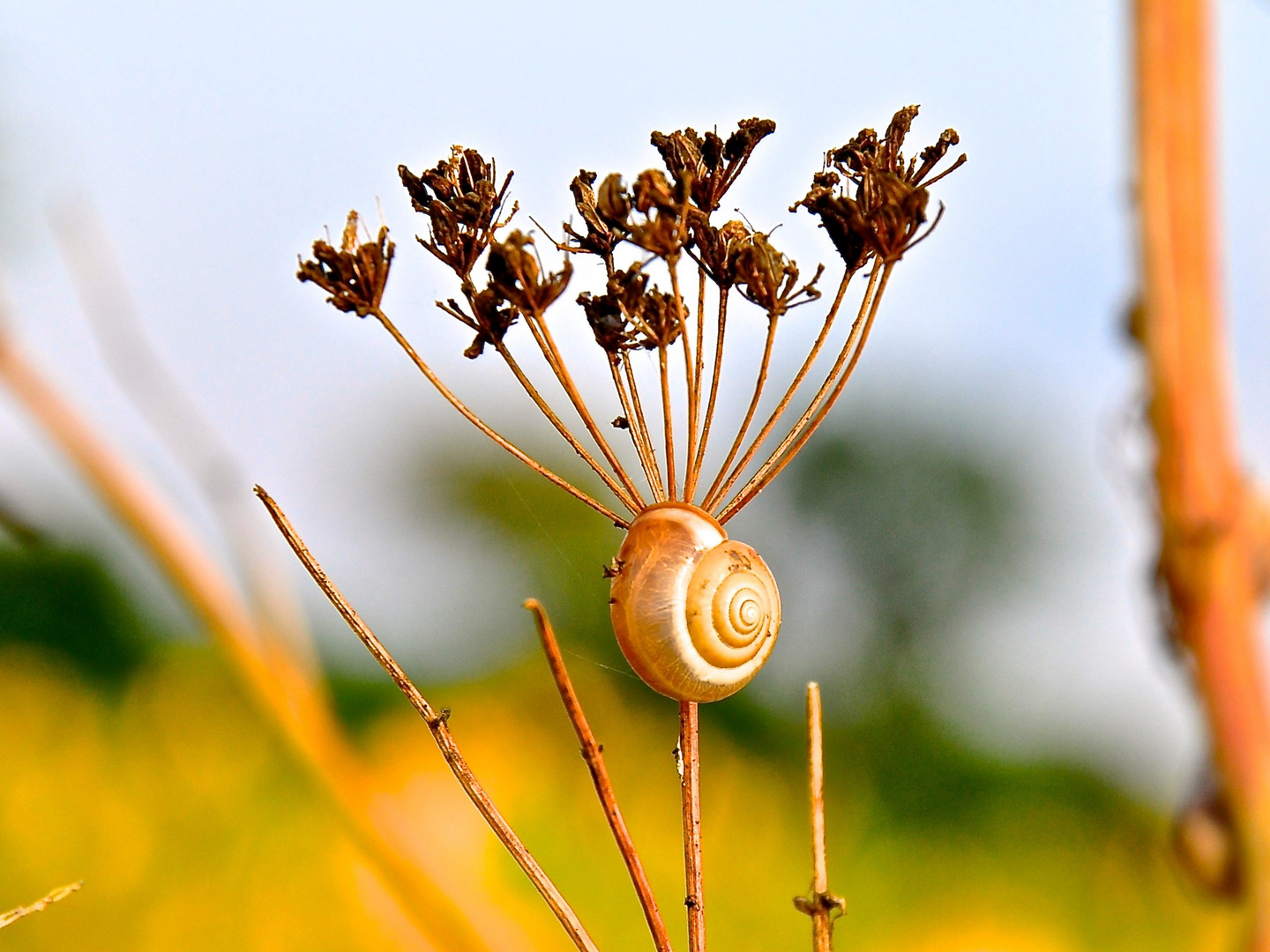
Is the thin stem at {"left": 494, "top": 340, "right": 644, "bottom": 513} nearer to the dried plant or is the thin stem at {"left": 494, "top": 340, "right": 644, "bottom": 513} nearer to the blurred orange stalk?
the dried plant

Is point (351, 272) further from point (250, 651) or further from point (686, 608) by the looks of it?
point (250, 651)

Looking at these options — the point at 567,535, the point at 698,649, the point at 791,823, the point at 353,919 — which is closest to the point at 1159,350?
the point at 698,649

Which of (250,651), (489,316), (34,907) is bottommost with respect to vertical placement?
(34,907)

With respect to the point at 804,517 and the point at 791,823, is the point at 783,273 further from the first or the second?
the point at 804,517

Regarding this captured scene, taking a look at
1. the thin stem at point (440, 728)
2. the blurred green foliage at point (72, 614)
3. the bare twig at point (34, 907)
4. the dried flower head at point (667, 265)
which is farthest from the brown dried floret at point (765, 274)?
the blurred green foliage at point (72, 614)

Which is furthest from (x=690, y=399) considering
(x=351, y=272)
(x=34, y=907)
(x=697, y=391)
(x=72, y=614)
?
(x=72, y=614)

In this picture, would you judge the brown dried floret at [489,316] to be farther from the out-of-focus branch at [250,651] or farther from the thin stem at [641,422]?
the out-of-focus branch at [250,651]
